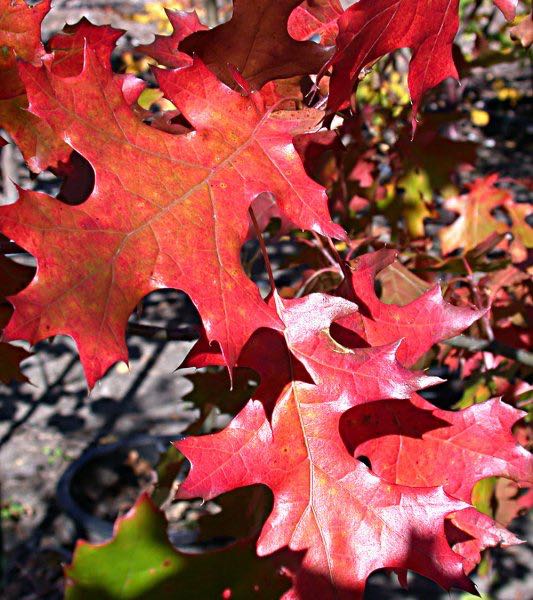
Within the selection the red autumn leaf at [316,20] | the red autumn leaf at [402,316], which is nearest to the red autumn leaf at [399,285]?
the red autumn leaf at [402,316]

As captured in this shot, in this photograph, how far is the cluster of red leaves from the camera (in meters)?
0.78

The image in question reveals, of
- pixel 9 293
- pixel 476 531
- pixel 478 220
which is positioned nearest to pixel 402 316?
pixel 476 531

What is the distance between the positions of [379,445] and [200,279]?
14.5 inches

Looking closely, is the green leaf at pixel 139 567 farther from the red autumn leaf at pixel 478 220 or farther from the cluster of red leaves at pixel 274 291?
the red autumn leaf at pixel 478 220

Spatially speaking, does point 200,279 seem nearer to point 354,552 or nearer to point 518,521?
point 354,552

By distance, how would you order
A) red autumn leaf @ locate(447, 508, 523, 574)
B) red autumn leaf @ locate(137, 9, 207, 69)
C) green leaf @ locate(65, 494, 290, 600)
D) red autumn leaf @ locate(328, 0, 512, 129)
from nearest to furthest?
green leaf @ locate(65, 494, 290, 600), red autumn leaf @ locate(328, 0, 512, 129), red autumn leaf @ locate(447, 508, 523, 574), red autumn leaf @ locate(137, 9, 207, 69)

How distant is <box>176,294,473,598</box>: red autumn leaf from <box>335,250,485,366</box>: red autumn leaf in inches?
5.0

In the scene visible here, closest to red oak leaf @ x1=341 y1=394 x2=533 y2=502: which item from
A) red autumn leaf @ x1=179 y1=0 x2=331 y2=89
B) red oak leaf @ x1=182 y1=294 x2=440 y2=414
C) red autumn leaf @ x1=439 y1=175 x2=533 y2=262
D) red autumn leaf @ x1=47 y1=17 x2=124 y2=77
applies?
red oak leaf @ x1=182 y1=294 x2=440 y2=414

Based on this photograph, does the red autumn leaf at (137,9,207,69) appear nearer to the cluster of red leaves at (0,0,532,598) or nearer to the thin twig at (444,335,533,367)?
the cluster of red leaves at (0,0,532,598)

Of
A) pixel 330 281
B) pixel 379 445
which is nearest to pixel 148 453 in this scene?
pixel 330 281

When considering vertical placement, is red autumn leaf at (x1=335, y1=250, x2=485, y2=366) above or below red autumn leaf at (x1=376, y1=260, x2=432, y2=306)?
above

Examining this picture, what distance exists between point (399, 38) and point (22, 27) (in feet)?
1.78

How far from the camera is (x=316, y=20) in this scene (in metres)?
1.11

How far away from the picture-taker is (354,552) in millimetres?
851
